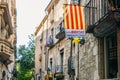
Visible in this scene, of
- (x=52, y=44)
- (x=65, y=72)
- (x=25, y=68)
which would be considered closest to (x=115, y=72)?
(x=65, y=72)

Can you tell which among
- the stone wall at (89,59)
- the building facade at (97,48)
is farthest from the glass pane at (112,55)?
the stone wall at (89,59)

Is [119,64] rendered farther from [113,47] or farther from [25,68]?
[25,68]

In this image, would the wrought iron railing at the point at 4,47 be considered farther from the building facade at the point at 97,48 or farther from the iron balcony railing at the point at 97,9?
the iron balcony railing at the point at 97,9

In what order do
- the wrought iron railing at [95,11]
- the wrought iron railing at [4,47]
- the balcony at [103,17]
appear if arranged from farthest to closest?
the wrought iron railing at [4,47], the wrought iron railing at [95,11], the balcony at [103,17]

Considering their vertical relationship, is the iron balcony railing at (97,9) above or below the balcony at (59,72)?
above

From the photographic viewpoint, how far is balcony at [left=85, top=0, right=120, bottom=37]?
43.1 feet

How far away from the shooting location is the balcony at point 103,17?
1314cm

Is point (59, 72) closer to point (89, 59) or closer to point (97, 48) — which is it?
point (89, 59)

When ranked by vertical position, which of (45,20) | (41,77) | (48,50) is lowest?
(41,77)

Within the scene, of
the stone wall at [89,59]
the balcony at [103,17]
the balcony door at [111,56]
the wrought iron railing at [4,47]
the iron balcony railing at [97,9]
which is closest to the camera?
the balcony at [103,17]

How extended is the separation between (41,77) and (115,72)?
24.5m

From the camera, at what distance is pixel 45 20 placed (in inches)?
1483

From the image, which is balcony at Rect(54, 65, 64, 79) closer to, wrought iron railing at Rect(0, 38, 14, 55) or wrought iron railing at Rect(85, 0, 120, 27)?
wrought iron railing at Rect(0, 38, 14, 55)

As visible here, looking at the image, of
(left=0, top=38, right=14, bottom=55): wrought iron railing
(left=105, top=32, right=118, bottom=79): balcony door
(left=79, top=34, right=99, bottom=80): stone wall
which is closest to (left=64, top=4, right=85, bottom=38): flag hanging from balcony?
(left=105, top=32, right=118, bottom=79): balcony door
